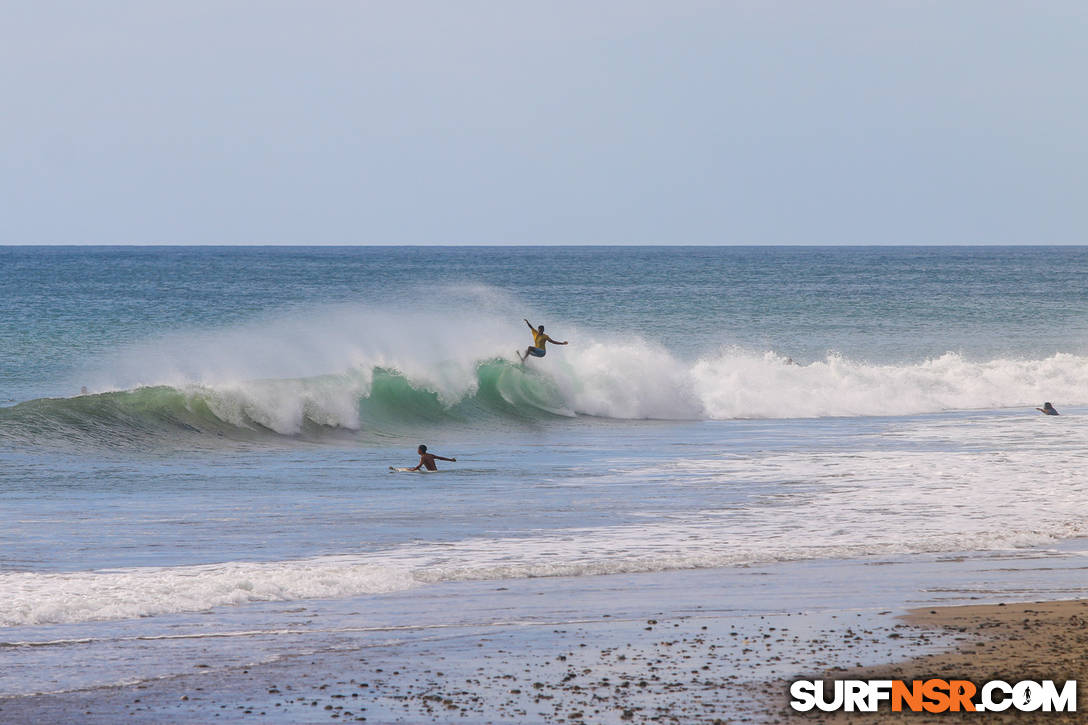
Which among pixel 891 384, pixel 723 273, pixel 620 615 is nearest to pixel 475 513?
pixel 620 615

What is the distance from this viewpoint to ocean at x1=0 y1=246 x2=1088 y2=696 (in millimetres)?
10141

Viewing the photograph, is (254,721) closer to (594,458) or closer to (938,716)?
(938,716)

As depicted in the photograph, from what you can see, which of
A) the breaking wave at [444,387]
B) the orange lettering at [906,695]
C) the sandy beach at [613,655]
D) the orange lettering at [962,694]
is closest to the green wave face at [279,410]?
the breaking wave at [444,387]

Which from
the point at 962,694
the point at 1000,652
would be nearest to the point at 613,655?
the point at 962,694

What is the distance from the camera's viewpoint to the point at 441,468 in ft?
60.3

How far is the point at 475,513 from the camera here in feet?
46.8

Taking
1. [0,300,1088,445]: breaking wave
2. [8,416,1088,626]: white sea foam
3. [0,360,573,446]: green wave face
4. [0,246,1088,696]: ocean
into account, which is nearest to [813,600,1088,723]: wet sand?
[0,246,1088,696]: ocean

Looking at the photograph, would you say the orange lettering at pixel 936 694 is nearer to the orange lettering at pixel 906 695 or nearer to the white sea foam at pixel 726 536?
the orange lettering at pixel 906 695

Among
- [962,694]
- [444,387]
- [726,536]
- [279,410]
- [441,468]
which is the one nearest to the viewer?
[962,694]

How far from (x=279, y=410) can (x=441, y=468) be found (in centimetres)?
560

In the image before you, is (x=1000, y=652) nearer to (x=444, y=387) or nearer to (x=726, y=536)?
(x=726, y=536)

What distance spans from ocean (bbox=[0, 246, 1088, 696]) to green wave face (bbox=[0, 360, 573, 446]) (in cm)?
7

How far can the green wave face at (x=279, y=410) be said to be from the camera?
20906mm

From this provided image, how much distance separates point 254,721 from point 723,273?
99091 millimetres
